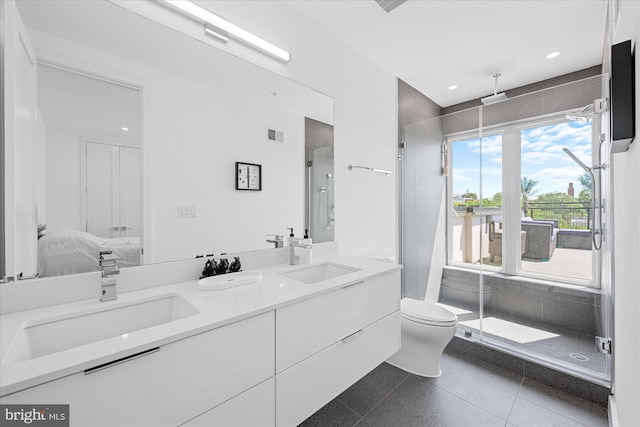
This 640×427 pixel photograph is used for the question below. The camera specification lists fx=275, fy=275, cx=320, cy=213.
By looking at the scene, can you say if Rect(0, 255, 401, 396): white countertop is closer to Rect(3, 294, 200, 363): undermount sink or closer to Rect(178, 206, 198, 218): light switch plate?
Rect(3, 294, 200, 363): undermount sink

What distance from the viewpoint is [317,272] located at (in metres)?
1.77

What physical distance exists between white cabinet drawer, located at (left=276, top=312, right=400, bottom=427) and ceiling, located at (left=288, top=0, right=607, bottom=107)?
200cm

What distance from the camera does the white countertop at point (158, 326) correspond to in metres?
0.62

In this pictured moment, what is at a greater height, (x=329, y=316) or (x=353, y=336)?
(x=329, y=316)

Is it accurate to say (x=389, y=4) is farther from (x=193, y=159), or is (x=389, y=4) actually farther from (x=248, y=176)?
(x=193, y=159)

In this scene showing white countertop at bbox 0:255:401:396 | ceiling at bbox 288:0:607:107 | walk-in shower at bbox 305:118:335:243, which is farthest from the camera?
walk-in shower at bbox 305:118:335:243

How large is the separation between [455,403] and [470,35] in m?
2.60

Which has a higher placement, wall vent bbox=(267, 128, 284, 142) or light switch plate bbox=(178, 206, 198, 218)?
wall vent bbox=(267, 128, 284, 142)

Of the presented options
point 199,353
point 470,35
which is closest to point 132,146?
point 199,353

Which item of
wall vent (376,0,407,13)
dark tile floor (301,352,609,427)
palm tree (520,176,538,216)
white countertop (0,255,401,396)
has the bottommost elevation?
dark tile floor (301,352,609,427)

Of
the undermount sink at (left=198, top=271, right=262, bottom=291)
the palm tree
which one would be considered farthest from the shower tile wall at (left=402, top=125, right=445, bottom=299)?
the undermount sink at (left=198, top=271, right=262, bottom=291)

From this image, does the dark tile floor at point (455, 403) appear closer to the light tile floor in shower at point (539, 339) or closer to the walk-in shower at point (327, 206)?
the light tile floor in shower at point (539, 339)

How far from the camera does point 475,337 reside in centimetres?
235

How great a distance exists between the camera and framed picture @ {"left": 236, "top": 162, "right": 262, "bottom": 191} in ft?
5.14
